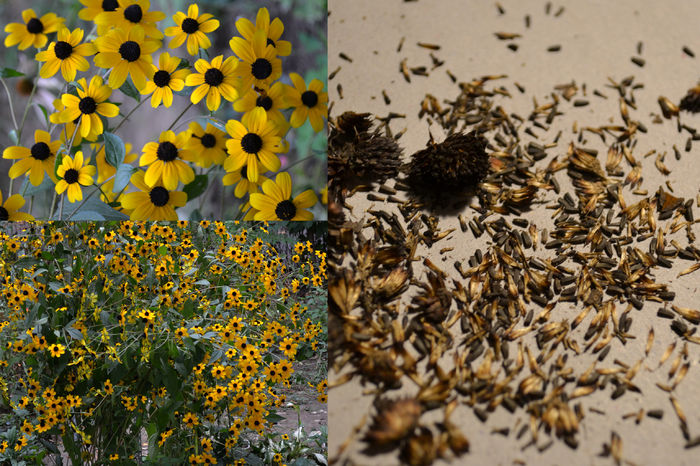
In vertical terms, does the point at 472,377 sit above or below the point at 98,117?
below

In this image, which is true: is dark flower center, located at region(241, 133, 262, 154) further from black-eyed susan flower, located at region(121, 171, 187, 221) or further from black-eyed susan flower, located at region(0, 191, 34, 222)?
black-eyed susan flower, located at region(0, 191, 34, 222)

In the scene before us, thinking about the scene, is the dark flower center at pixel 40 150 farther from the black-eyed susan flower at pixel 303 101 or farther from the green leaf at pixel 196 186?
the black-eyed susan flower at pixel 303 101

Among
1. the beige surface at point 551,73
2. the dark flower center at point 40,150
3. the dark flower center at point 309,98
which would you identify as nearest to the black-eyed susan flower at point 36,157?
the dark flower center at point 40,150

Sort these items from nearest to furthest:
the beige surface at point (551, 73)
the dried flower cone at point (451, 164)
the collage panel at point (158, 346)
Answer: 1. the beige surface at point (551, 73)
2. the collage panel at point (158, 346)
3. the dried flower cone at point (451, 164)

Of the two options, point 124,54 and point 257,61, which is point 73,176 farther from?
point 257,61

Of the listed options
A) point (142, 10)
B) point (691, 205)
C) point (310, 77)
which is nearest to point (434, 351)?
point (310, 77)

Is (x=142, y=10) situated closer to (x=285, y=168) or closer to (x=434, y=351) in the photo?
(x=285, y=168)
